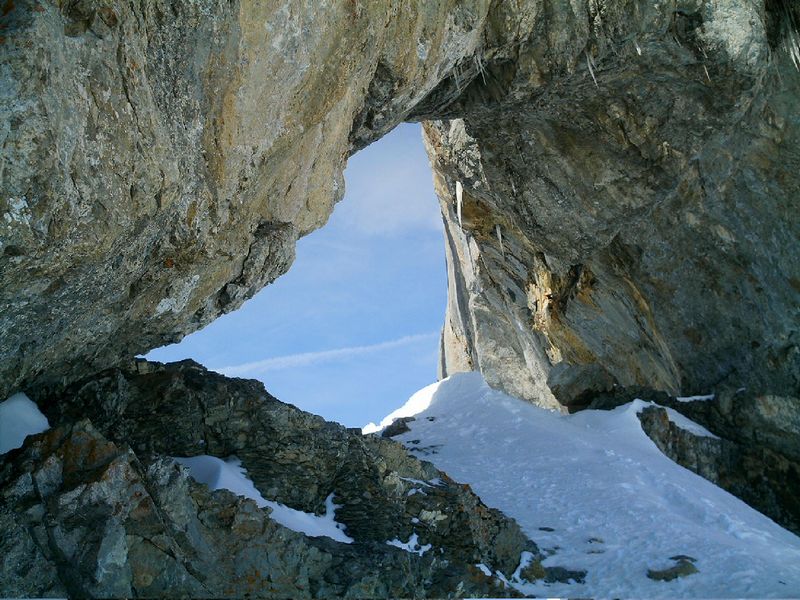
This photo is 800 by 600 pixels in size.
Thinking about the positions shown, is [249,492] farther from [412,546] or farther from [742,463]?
[742,463]

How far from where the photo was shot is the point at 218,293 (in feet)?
31.8

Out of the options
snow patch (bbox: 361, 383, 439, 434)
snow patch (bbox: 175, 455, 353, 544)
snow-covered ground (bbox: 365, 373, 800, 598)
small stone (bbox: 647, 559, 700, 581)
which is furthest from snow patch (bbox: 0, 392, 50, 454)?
snow patch (bbox: 361, 383, 439, 434)

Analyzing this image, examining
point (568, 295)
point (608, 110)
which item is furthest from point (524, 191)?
point (568, 295)

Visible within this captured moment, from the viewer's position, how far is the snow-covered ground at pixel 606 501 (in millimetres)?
9156

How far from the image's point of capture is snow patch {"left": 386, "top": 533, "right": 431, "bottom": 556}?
29.4 feet

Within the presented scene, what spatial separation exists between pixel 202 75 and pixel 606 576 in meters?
7.79

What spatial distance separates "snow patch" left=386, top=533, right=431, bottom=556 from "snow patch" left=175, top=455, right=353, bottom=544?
1.85 feet

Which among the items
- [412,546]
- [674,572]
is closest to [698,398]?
[674,572]

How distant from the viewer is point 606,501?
38.4ft

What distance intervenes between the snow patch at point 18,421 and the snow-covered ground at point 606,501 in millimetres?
6273

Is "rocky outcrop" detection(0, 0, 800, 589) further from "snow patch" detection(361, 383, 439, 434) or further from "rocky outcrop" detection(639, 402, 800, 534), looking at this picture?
"snow patch" detection(361, 383, 439, 434)

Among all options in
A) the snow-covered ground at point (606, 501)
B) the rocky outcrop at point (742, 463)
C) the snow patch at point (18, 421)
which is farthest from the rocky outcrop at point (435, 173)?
the snow-covered ground at point (606, 501)

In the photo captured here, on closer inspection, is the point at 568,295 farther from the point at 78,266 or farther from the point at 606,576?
the point at 78,266

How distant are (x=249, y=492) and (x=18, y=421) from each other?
274 centimetres
